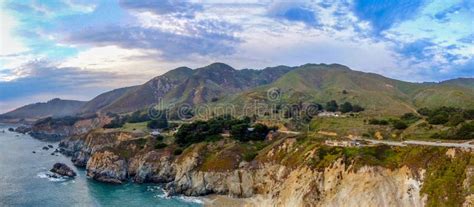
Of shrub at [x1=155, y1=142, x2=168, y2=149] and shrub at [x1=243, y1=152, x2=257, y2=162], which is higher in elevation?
shrub at [x1=155, y1=142, x2=168, y2=149]

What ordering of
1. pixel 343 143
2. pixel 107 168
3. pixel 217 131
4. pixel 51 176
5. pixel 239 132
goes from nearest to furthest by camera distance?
pixel 343 143
pixel 239 132
pixel 51 176
pixel 107 168
pixel 217 131

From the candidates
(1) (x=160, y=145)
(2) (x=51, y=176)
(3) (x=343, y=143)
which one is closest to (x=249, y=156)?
(3) (x=343, y=143)

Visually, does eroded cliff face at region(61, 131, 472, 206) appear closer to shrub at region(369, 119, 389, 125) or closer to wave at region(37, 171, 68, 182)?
wave at region(37, 171, 68, 182)

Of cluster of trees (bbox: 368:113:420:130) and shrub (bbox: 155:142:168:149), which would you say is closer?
cluster of trees (bbox: 368:113:420:130)

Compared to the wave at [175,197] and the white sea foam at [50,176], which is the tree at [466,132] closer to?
the wave at [175,197]

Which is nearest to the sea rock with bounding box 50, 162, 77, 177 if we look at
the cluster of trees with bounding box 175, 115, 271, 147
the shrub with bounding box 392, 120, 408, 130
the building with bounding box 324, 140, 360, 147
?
the cluster of trees with bounding box 175, 115, 271, 147

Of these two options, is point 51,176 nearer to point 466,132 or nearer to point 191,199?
point 191,199

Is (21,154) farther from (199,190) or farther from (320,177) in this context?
(320,177)
